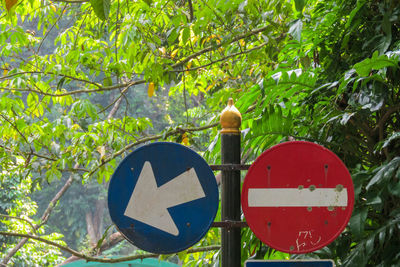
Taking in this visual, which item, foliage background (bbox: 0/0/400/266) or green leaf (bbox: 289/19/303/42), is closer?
foliage background (bbox: 0/0/400/266)

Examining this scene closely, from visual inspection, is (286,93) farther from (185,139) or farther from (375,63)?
(185,139)

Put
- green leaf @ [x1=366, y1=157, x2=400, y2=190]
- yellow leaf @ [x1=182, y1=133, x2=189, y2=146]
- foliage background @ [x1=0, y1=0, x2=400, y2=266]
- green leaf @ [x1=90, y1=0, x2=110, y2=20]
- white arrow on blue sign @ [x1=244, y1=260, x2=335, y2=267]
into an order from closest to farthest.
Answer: green leaf @ [x1=90, y1=0, x2=110, y2=20] < white arrow on blue sign @ [x1=244, y1=260, x2=335, y2=267] < green leaf @ [x1=366, y1=157, x2=400, y2=190] < foliage background @ [x1=0, y1=0, x2=400, y2=266] < yellow leaf @ [x1=182, y1=133, x2=189, y2=146]

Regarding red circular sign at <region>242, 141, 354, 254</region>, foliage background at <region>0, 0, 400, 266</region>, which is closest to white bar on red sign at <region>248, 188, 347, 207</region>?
red circular sign at <region>242, 141, 354, 254</region>

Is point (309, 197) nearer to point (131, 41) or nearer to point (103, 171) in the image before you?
point (131, 41)

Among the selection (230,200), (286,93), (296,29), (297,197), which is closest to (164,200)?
(230,200)

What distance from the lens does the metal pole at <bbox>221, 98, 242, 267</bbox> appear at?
6.72 ft

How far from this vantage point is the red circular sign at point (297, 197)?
6.28ft

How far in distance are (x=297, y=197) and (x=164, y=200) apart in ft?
1.29

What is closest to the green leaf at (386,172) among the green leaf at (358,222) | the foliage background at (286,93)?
the foliage background at (286,93)

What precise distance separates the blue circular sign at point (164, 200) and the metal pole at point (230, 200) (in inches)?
2.7

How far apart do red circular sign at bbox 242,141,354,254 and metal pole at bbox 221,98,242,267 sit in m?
0.11

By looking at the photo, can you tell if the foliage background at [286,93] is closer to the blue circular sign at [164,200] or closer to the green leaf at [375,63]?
the green leaf at [375,63]

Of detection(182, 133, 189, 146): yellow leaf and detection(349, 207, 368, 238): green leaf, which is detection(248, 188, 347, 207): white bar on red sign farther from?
detection(182, 133, 189, 146): yellow leaf

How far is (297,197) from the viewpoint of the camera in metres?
1.93
